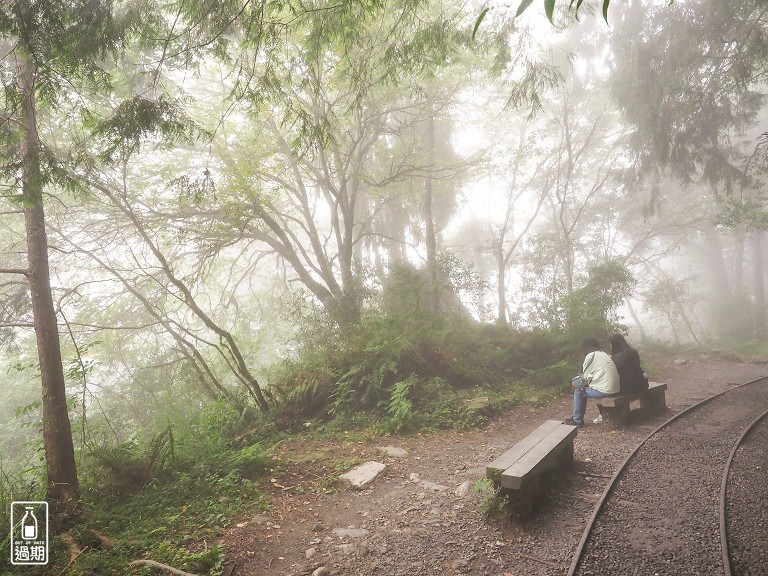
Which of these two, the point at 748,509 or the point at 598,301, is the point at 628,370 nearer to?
the point at 748,509

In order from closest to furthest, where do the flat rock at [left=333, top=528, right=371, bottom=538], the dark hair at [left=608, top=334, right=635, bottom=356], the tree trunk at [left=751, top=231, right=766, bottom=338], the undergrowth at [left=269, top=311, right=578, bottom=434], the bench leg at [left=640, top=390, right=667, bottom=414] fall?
the flat rock at [left=333, top=528, right=371, bottom=538] < the dark hair at [left=608, top=334, right=635, bottom=356] < the bench leg at [left=640, top=390, right=667, bottom=414] < the undergrowth at [left=269, top=311, right=578, bottom=434] < the tree trunk at [left=751, top=231, right=766, bottom=338]

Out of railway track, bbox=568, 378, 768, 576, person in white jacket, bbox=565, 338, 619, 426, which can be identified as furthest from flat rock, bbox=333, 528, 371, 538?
person in white jacket, bbox=565, 338, 619, 426

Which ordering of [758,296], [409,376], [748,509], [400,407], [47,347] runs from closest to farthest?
[748,509], [47,347], [400,407], [409,376], [758,296]

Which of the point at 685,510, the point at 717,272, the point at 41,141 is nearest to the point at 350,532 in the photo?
the point at 685,510

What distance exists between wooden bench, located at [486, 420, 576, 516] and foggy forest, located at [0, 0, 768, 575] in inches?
93.3

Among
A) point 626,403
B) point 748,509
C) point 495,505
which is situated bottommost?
point 748,509

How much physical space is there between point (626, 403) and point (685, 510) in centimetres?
305

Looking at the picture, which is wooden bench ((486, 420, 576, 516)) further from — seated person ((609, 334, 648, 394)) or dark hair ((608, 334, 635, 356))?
dark hair ((608, 334, 635, 356))

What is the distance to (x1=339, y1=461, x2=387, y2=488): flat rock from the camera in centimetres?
568

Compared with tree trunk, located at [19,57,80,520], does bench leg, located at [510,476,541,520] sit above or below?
below

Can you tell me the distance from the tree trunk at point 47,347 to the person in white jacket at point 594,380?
294 inches

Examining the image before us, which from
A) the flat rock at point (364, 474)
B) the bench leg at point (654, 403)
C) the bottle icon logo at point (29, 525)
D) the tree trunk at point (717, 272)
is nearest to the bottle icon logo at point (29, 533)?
the bottle icon logo at point (29, 525)

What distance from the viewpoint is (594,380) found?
289 inches

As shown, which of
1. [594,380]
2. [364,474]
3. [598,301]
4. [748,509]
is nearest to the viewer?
[748,509]
